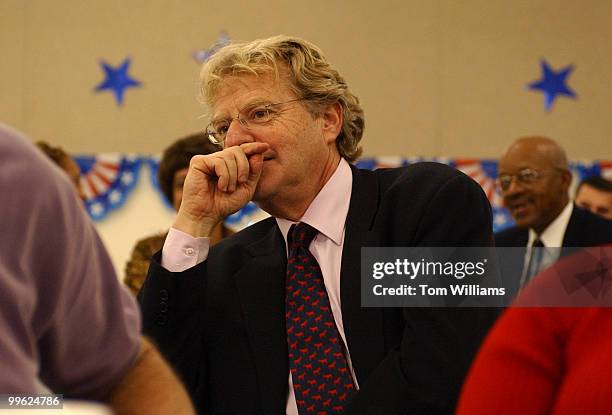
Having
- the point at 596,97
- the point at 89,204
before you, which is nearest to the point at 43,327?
the point at 89,204

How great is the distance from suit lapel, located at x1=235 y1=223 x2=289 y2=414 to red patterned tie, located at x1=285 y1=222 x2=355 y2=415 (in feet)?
0.07

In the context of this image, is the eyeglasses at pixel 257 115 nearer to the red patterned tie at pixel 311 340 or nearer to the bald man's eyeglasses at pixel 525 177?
the red patterned tie at pixel 311 340

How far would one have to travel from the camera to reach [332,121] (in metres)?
2.05

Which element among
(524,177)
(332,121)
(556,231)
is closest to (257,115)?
(332,121)

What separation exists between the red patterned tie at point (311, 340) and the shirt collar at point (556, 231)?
2008 millimetres

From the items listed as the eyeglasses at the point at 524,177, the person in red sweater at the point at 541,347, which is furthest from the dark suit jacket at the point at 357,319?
the eyeglasses at the point at 524,177

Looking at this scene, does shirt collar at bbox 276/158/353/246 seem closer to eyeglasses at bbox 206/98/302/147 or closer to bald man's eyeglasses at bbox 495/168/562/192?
eyeglasses at bbox 206/98/302/147

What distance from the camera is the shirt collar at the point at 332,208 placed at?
6.06 ft

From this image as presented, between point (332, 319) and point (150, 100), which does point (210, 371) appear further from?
point (150, 100)

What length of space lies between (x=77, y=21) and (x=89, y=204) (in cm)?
104

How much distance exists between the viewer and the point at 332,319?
1.78 m

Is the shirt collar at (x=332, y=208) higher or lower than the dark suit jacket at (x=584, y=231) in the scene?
lower

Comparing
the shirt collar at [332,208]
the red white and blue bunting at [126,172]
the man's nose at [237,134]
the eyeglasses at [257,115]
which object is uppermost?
the red white and blue bunting at [126,172]

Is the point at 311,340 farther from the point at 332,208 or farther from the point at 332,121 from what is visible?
the point at 332,121
